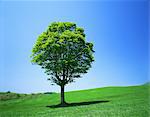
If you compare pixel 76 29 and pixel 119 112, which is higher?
pixel 76 29

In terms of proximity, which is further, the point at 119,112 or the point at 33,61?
the point at 33,61

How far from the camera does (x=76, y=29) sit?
33031 mm

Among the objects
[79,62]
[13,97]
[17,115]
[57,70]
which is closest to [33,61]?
[57,70]

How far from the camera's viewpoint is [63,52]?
3162 cm

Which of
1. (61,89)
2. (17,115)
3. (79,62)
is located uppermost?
(79,62)

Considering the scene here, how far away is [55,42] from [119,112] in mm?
12636

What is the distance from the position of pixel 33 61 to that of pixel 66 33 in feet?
15.1

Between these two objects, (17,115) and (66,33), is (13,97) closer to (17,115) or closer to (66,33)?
(66,33)

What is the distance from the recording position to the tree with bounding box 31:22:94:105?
31469 mm

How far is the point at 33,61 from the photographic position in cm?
3244

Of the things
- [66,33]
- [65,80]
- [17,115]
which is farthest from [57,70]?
[17,115]

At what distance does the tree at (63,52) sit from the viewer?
31.5m

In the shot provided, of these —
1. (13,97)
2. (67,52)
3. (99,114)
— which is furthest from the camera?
(13,97)

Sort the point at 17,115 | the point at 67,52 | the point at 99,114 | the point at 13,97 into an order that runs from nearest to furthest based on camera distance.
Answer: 1. the point at 99,114
2. the point at 17,115
3. the point at 67,52
4. the point at 13,97
